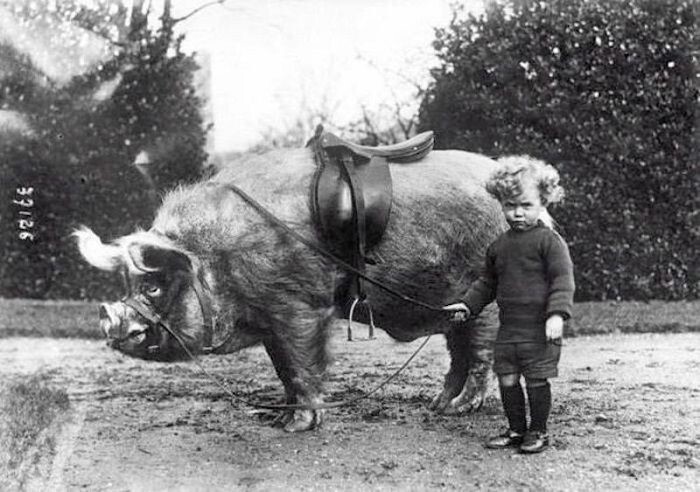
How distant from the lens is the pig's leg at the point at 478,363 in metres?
4.80

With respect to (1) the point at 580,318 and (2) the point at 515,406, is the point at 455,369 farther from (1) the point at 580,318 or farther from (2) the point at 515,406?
(1) the point at 580,318

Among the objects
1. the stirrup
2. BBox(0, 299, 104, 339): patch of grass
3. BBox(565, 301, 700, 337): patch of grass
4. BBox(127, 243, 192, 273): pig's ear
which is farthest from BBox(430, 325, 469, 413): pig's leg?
BBox(0, 299, 104, 339): patch of grass

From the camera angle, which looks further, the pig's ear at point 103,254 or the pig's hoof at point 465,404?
the pig's hoof at point 465,404

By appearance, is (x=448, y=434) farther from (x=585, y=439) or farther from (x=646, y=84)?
(x=646, y=84)

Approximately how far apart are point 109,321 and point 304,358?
3.38 feet

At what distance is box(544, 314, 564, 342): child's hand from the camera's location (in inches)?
144

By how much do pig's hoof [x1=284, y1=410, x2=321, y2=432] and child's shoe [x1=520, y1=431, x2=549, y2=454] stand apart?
1.17m

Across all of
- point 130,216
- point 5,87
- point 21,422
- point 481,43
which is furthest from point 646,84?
point 21,422

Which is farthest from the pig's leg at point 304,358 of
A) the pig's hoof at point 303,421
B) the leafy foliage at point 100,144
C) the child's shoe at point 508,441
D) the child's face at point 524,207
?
the leafy foliage at point 100,144

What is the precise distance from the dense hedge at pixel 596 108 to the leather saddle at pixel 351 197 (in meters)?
4.37

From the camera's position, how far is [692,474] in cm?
340

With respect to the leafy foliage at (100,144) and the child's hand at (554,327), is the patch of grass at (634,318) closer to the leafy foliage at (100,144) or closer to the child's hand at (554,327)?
the leafy foliage at (100,144)

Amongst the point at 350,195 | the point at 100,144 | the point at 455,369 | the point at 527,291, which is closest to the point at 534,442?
the point at 527,291

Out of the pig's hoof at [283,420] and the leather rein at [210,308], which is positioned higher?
the leather rein at [210,308]
